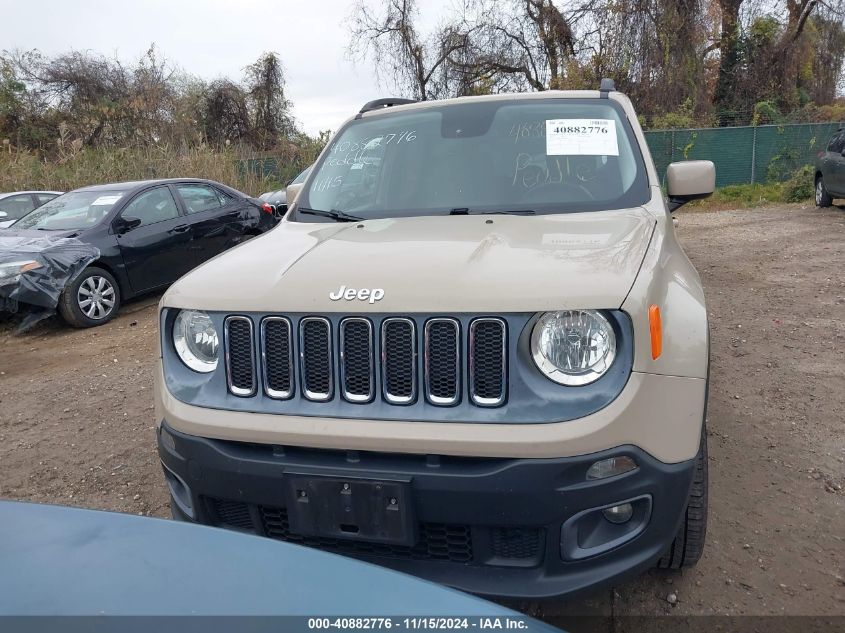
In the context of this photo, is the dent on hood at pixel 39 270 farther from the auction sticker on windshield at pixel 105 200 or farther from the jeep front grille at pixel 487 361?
the jeep front grille at pixel 487 361

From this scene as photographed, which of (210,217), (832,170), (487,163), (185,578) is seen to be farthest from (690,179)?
(832,170)

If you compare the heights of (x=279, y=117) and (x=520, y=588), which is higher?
(x=279, y=117)

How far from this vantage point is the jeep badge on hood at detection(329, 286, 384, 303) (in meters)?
1.98

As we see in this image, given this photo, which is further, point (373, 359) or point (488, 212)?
point (488, 212)

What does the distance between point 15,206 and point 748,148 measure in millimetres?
17120

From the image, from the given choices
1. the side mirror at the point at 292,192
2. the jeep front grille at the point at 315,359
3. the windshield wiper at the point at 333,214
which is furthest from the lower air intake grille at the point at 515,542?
the side mirror at the point at 292,192

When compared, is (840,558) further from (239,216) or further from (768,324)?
(239,216)

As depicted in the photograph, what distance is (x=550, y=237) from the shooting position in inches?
93.4

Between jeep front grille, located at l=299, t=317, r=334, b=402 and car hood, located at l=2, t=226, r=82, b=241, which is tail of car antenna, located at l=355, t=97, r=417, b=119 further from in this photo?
car hood, located at l=2, t=226, r=82, b=241

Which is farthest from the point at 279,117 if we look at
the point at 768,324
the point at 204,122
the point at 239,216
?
the point at 768,324

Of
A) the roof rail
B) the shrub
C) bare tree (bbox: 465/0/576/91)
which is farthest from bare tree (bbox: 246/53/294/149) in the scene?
the roof rail

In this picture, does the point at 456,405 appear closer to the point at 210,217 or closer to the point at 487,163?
the point at 487,163

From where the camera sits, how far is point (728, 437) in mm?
3689

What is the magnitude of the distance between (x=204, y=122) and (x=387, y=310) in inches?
1070
